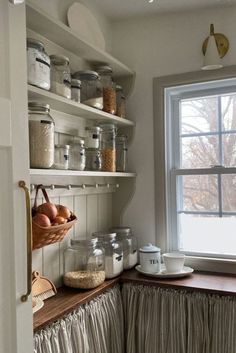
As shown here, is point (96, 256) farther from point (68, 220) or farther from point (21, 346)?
point (21, 346)

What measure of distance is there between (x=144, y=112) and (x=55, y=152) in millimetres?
840

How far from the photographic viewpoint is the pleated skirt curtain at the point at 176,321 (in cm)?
170

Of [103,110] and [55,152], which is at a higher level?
[103,110]

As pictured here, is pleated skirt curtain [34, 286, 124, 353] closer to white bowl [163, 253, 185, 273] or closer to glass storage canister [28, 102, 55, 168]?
white bowl [163, 253, 185, 273]

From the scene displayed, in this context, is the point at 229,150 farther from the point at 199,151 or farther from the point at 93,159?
the point at 93,159

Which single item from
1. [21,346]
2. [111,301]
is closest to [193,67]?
[111,301]

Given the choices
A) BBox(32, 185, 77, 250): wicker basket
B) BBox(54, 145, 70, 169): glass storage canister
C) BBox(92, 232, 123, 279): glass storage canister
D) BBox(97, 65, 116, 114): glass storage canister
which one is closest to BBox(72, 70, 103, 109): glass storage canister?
BBox(97, 65, 116, 114): glass storage canister

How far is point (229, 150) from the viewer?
2100 mm

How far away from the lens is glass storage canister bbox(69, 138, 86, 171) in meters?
1.75

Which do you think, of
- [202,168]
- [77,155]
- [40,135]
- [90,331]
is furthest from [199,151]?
[90,331]

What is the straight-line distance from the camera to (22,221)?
41.9 inches

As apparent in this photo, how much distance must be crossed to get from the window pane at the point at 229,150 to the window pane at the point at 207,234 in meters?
0.34

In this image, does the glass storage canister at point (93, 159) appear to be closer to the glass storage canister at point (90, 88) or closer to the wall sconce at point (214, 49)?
the glass storage canister at point (90, 88)

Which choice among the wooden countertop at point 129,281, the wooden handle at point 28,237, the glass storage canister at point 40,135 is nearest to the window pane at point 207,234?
the wooden countertop at point 129,281
